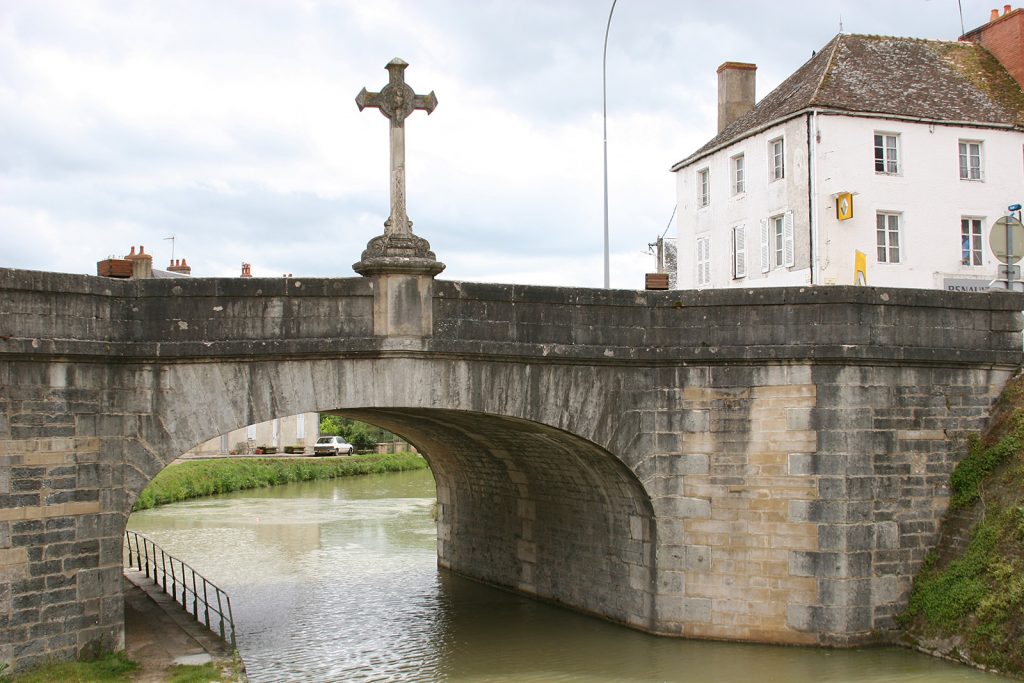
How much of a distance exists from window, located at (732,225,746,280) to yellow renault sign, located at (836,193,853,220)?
3138mm

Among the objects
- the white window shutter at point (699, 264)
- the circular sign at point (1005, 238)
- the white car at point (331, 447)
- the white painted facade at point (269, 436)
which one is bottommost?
the white car at point (331, 447)

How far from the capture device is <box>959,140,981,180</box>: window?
85.6ft

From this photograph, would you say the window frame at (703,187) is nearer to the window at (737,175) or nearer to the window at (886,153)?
the window at (737,175)

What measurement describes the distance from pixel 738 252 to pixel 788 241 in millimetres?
2216

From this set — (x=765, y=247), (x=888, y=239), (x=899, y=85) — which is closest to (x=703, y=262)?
(x=765, y=247)

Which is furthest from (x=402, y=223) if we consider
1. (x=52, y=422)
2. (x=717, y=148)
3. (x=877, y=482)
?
(x=717, y=148)

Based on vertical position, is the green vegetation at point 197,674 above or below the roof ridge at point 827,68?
below

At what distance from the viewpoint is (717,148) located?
93.0 ft

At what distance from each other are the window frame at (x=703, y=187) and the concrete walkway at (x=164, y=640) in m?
19.5

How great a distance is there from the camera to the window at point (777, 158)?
85.9 ft

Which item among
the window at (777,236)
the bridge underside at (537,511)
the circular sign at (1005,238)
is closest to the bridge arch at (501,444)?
the bridge underside at (537,511)

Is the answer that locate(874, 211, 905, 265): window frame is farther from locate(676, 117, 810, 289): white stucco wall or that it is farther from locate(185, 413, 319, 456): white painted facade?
locate(185, 413, 319, 456): white painted facade

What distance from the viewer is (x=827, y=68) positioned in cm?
2616

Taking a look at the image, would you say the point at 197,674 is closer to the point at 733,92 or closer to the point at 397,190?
the point at 397,190
